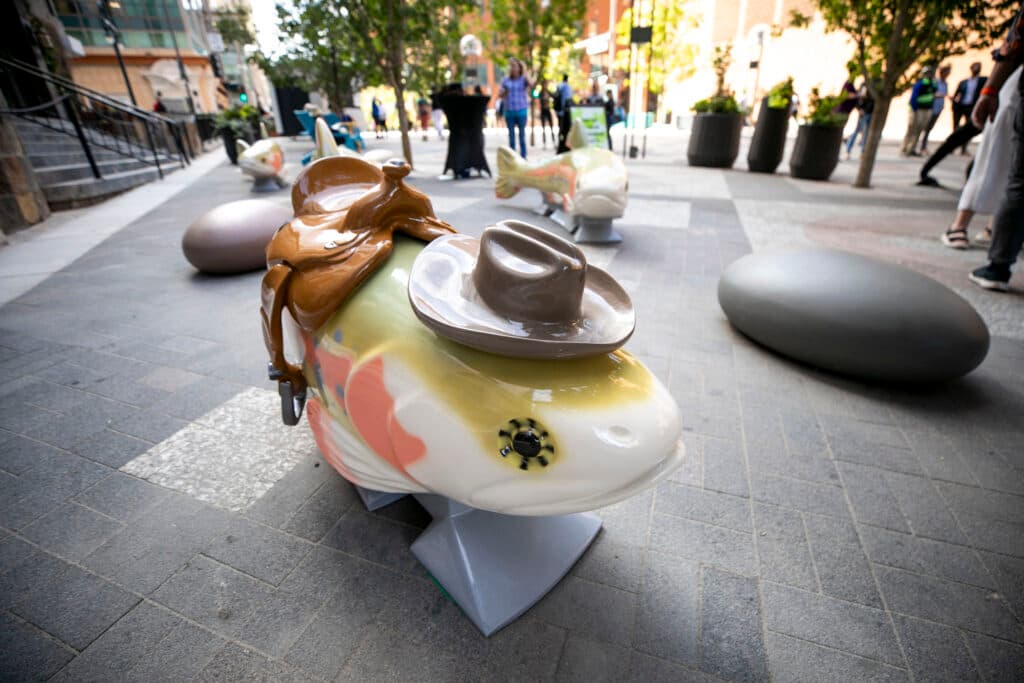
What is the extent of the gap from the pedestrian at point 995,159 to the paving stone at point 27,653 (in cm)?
593

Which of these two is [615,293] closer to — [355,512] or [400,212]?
[400,212]

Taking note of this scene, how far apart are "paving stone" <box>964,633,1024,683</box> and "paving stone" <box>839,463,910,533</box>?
41 centimetres

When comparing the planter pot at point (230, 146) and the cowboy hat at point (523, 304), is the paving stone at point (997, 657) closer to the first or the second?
the cowboy hat at point (523, 304)

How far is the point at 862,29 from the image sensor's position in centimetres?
753

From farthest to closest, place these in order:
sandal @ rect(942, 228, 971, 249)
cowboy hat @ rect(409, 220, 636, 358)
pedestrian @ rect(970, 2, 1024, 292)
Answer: sandal @ rect(942, 228, 971, 249), pedestrian @ rect(970, 2, 1024, 292), cowboy hat @ rect(409, 220, 636, 358)

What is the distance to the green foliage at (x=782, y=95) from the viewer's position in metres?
9.07

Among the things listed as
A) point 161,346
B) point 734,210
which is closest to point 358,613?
point 161,346

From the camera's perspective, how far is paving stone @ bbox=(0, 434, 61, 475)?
211cm

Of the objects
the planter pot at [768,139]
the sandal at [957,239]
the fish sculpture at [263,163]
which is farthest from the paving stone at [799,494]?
the planter pot at [768,139]

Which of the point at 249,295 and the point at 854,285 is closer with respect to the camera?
the point at 854,285

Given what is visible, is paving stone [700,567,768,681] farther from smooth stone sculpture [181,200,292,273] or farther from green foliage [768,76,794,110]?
green foliage [768,76,794,110]

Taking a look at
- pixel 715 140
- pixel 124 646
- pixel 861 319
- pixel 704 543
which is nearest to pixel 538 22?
pixel 715 140

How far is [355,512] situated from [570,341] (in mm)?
1309

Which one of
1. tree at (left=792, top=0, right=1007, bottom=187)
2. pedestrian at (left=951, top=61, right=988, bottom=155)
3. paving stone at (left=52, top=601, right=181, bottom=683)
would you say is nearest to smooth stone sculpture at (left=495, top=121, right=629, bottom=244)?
paving stone at (left=52, top=601, right=181, bottom=683)
